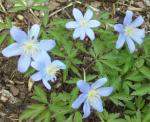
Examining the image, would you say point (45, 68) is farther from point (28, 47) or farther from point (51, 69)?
point (28, 47)

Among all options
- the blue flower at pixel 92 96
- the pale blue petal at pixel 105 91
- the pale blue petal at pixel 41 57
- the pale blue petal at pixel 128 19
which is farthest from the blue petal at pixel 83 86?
the pale blue petal at pixel 128 19

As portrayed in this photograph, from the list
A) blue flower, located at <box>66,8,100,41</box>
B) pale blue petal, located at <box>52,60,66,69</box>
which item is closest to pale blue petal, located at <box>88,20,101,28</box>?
blue flower, located at <box>66,8,100,41</box>

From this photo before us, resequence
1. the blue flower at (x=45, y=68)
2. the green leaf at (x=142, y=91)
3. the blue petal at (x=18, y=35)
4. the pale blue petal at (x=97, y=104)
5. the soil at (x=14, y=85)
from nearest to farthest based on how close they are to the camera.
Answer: the blue petal at (x=18, y=35)
the blue flower at (x=45, y=68)
the pale blue petal at (x=97, y=104)
the green leaf at (x=142, y=91)
the soil at (x=14, y=85)

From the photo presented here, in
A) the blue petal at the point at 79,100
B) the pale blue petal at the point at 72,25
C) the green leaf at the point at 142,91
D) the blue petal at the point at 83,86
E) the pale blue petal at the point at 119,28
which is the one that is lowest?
the green leaf at the point at 142,91

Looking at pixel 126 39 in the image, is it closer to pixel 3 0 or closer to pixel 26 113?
pixel 26 113

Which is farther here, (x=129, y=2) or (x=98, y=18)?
(x=129, y=2)

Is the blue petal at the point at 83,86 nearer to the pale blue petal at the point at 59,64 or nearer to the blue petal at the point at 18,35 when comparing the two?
the pale blue petal at the point at 59,64

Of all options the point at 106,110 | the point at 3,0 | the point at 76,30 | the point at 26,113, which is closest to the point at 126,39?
the point at 76,30
